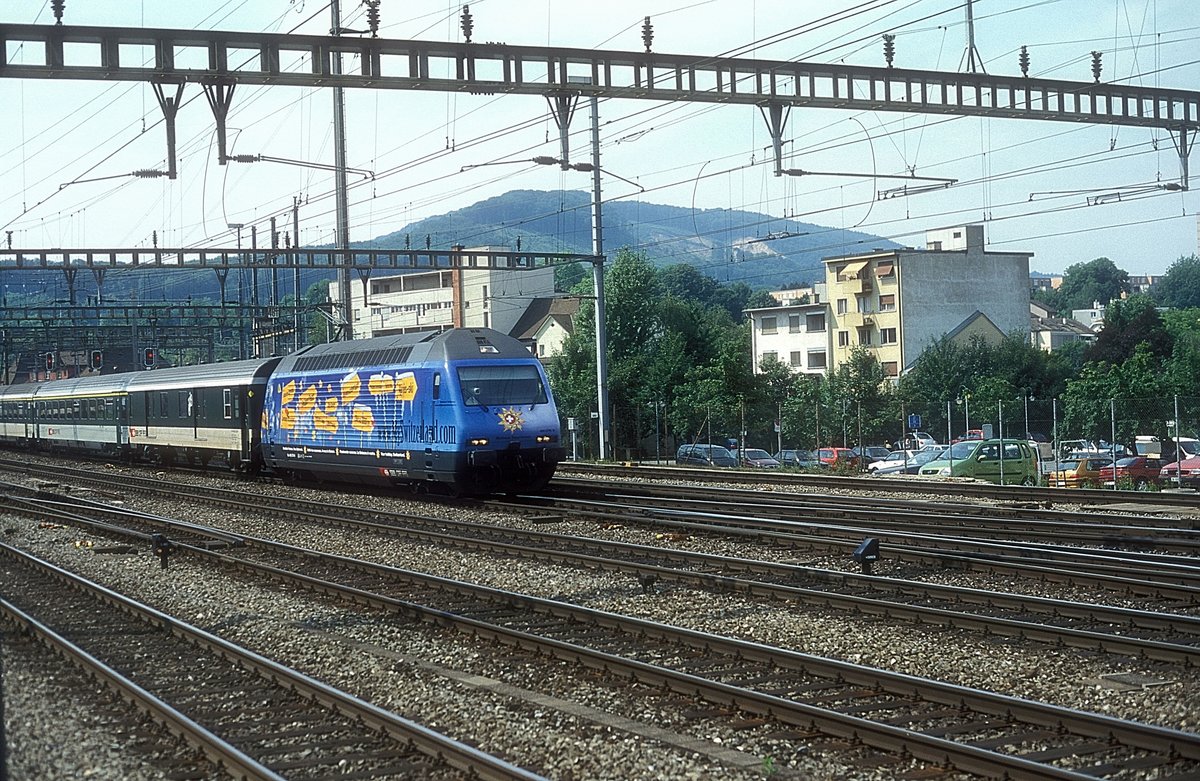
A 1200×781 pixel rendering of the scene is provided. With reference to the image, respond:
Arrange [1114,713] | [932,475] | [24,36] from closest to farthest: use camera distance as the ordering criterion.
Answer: [1114,713] → [24,36] → [932,475]

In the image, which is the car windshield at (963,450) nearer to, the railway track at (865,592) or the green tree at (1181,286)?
the railway track at (865,592)

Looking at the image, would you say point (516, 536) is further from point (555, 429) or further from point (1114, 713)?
point (1114, 713)

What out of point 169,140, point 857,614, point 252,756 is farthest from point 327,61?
point 252,756

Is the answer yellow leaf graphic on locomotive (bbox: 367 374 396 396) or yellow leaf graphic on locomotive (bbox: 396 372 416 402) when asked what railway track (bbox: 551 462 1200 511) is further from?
yellow leaf graphic on locomotive (bbox: 396 372 416 402)

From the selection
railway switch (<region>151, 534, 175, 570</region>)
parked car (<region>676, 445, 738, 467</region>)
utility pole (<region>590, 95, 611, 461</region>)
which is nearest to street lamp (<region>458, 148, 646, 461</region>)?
utility pole (<region>590, 95, 611, 461</region>)

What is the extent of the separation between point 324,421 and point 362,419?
2.12 m

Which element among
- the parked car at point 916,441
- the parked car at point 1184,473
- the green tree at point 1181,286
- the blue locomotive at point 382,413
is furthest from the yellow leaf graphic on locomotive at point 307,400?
the green tree at point 1181,286

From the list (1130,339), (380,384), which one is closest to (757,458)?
(380,384)

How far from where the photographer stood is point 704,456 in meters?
45.3

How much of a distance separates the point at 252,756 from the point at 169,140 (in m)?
12.1

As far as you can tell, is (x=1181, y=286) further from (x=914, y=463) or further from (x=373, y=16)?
(x=373, y=16)

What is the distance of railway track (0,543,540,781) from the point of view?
25.0ft

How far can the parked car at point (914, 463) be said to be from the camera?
36.8 m

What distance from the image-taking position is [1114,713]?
8.37m
